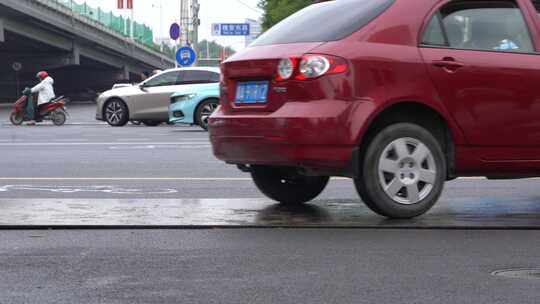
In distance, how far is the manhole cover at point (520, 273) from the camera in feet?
16.8

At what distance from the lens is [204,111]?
22781 millimetres

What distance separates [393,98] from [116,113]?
66.4 ft

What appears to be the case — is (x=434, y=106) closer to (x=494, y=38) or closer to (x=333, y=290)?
(x=494, y=38)

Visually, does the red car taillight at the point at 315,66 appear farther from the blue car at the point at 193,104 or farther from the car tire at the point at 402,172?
the blue car at the point at 193,104

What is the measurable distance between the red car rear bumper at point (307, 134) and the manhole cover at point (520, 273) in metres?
1.65

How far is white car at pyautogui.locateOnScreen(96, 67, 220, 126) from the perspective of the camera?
25.2 meters

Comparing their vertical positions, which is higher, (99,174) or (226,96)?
(226,96)

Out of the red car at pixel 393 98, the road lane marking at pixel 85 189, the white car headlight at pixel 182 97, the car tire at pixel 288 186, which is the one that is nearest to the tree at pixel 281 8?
the white car headlight at pixel 182 97

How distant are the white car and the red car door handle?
59.7 feet

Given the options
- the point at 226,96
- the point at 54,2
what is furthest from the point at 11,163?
the point at 54,2

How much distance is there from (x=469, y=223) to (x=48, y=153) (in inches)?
329

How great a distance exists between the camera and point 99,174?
35.1 ft

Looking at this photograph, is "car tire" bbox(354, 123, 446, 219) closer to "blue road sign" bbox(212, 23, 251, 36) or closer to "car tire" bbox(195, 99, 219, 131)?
"car tire" bbox(195, 99, 219, 131)

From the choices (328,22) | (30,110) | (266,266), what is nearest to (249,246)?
(266,266)
